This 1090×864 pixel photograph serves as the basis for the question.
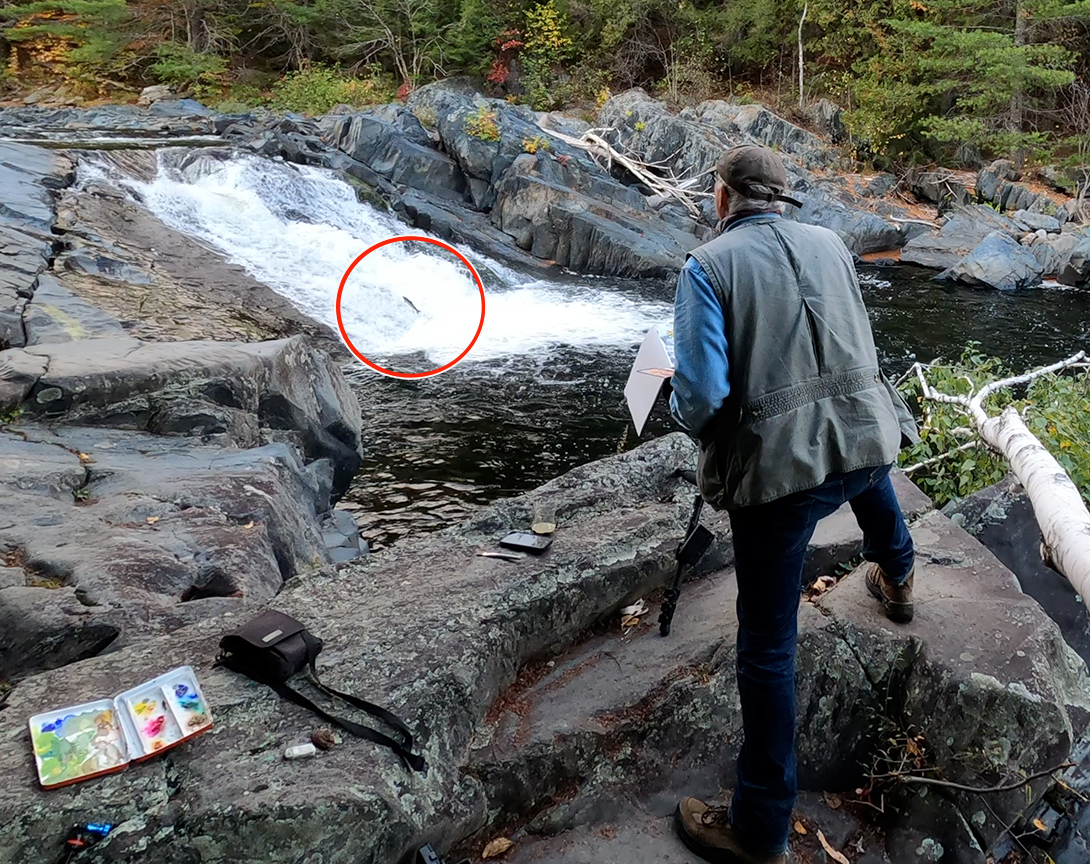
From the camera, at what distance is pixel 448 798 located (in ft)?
8.25

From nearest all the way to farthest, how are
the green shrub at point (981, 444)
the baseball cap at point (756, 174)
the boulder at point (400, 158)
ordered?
the baseball cap at point (756, 174)
the green shrub at point (981, 444)
the boulder at point (400, 158)

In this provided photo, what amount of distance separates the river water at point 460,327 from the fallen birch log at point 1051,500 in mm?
4430

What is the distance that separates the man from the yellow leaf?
715mm

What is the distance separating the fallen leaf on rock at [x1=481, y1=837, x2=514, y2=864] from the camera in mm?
2629

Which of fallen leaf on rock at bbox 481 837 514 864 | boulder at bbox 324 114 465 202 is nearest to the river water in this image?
boulder at bbox 324 114 465 202

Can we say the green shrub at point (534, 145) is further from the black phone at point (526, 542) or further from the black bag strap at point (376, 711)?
the black bag strap at point (376, 711)

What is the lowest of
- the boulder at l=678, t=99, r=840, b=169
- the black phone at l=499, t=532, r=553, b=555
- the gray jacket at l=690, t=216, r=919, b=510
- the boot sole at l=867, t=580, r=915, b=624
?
the black phone at l=499, t=532, r=553, b=555

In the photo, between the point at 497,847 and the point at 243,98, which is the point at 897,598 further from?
the point at 243,98

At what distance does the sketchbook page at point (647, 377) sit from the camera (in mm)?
3025

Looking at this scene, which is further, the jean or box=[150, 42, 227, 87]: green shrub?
box=[150, 42, 227, 87]: green shrub

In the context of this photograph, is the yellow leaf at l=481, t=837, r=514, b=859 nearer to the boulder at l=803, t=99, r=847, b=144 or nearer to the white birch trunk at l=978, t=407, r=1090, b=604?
the white birch trunk at l=978, t=407, r=1090, b=604

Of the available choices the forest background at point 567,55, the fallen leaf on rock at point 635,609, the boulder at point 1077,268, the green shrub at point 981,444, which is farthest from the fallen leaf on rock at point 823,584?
the forest background at point 567,55

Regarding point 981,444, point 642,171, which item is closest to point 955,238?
point 642,171

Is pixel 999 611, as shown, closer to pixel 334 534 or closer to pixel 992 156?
pixel 334 534
